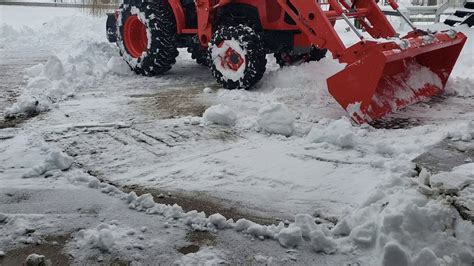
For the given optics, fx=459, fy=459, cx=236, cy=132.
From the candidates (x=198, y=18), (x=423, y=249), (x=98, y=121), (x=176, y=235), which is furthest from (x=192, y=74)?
(x=423, y=249)

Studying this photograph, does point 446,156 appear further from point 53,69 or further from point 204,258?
point 53,69

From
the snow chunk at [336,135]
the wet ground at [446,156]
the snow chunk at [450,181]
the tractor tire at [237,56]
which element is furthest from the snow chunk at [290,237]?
the tractor tire at [237,56]

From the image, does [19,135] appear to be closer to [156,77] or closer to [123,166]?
[123,166]

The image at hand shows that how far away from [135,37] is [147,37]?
2.58ft

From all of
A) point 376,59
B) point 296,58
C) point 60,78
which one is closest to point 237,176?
point 376,59

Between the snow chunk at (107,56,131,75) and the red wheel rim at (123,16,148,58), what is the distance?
0.72ft

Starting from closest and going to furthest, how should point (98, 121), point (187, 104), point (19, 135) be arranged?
point (19, 135)
point (98, 121)
point (187, 104)

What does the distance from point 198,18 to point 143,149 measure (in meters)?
2.78

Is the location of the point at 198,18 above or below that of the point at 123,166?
above

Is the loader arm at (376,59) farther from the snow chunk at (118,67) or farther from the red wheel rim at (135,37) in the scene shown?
the snow chunk at (118,67)

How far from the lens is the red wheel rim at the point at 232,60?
5793 millimetres

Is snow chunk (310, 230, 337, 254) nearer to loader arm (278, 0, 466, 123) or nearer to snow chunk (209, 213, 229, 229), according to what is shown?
snow chunk (209, 213, 229, 229)

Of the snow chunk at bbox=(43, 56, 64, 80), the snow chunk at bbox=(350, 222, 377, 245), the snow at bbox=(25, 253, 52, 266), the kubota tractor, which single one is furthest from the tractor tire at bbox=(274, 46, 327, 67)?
the snow at bbox=(25, 253, 52, 266)

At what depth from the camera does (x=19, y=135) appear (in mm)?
4199
